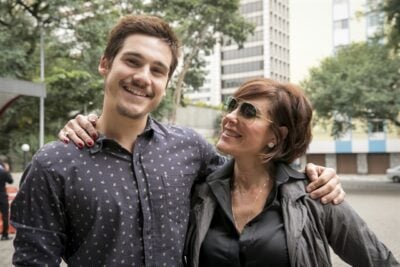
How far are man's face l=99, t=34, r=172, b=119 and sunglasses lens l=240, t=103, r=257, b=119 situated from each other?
536mm

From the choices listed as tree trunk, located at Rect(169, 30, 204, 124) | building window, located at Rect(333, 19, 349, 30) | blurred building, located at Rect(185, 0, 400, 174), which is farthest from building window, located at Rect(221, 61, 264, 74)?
tree trunk, located at Rect(169, 30, 204, 124)

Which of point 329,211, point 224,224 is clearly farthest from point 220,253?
point 329,211

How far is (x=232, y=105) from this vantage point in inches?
104

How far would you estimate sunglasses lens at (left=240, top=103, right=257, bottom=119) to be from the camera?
254 cm

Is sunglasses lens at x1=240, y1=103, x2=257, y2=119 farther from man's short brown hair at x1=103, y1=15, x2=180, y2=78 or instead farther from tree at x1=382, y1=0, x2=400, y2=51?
tree at x1=382, y1=0, x2=400, y2=51

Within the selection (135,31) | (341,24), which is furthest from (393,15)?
(341,24)

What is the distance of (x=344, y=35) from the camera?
44.8 meters

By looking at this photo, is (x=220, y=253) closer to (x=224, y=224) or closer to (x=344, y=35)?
(x=224, y=224)

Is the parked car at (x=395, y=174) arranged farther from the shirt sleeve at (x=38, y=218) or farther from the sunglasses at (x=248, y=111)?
the shirt sleeve at (x=38, y=218)

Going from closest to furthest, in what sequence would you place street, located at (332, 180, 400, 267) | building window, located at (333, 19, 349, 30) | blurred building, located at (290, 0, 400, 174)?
street, located at (332, 180, 400, 267) → blurred building, located at (290, 0, 400, 174) → building window, located at (333, 19, 349, 30)

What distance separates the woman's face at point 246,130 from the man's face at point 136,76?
1.75 ft

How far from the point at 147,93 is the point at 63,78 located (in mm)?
15185

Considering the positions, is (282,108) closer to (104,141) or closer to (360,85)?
(104,141)

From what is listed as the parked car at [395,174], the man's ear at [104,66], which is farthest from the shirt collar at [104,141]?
the parked car at [395,174]
